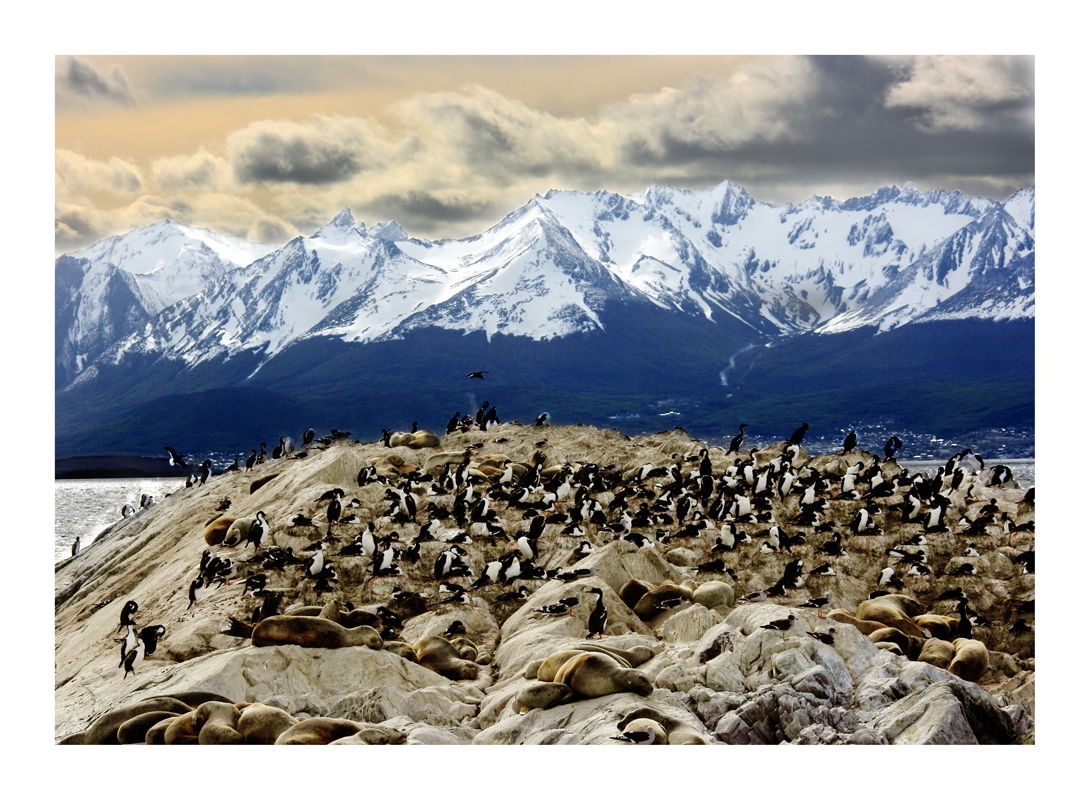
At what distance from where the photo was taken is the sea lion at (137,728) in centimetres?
2020

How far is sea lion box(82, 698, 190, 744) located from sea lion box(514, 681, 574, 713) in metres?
6.22

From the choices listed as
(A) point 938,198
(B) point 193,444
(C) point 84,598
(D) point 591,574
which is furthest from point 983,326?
(A) point 938,198

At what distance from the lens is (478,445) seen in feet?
129

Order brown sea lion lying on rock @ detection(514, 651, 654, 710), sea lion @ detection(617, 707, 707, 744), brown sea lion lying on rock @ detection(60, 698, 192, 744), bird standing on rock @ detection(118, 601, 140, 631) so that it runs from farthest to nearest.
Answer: bird standing on rock @ detection(118, 601, 140, 631)
brown sea lion lying on rock @ detection(60, 698, 192, 744)
brown sea lion lying on rock @ detection(514, 651, 654, 710)
sea lion @ detection(617, 707, 707, 744)

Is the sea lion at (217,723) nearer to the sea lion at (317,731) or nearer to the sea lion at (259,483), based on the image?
the sea lion at (317,731)

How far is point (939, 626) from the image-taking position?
2703 centimetres

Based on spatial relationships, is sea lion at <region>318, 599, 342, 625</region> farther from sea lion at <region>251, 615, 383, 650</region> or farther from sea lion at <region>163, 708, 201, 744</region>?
sea lion at <region>163, 708, 201, 744</region>

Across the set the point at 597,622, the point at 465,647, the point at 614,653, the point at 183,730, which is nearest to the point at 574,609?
the point at 597,622

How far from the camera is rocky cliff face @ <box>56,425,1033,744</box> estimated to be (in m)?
20.1

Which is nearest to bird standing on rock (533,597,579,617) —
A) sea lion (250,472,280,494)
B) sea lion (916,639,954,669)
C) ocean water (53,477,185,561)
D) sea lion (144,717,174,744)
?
sea lion (916,639,954,669)

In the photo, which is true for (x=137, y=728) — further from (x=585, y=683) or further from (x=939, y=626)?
(x=939, y=626)

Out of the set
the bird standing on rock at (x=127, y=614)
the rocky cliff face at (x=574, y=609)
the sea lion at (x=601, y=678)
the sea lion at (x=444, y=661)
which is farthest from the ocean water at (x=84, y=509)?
the sea lion at (x=601, y=678)

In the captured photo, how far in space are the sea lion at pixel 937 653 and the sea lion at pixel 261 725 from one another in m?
13.5

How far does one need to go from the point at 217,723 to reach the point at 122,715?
243 cm
